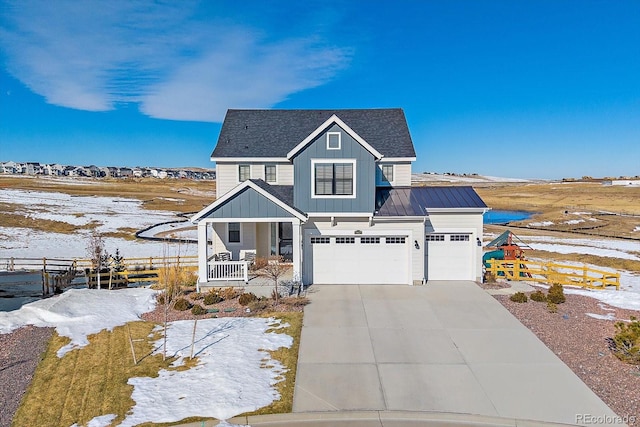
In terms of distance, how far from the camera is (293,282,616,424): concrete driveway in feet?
26.7

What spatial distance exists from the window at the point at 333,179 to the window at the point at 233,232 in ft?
17.1

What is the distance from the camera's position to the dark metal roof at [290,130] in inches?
776

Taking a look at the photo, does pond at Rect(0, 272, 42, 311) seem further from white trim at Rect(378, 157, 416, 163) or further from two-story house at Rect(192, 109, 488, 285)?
white trim at Rect(378, 157, 416, 163)

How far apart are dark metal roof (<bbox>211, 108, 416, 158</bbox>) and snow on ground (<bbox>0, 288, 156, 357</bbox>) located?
807 cm

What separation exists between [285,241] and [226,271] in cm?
478

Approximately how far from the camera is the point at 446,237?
17.8 metres

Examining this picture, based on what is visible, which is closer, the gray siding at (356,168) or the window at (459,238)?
the gray siding at (356,168)

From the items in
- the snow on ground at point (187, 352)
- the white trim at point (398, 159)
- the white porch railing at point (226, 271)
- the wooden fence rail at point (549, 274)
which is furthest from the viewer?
the white trim at point (398, 159)

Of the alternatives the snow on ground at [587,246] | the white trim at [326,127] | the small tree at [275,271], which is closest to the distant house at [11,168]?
the small tree at [275,271]

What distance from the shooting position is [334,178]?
16.8 metres

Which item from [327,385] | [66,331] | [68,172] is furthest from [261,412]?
[68,172]

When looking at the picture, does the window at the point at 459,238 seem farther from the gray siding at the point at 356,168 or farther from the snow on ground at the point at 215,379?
the snow on ground at the point at 215,379

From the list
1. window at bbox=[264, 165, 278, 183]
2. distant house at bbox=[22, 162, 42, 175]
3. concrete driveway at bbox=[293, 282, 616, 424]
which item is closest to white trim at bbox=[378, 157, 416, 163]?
window at bbox=[264, 165, 278, 183]

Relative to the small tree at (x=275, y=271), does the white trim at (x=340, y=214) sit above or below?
above
